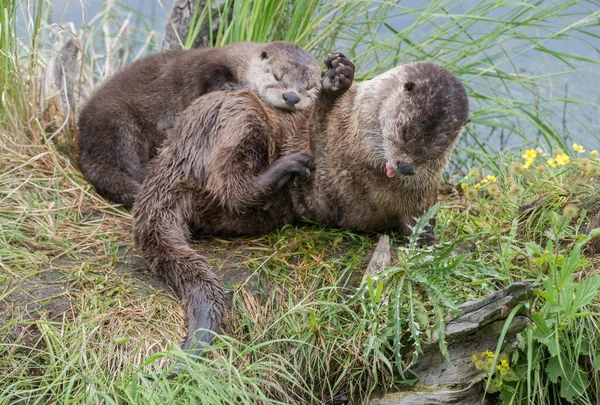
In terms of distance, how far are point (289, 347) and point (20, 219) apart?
1.40 meters

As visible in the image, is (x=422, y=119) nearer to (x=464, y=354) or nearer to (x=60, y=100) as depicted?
(x=464, y=354)

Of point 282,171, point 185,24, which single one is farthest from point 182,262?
point 185,24

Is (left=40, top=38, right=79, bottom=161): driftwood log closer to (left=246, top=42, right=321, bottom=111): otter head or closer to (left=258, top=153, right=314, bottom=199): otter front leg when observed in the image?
(left=246, top=42, right=321, bottom=111): otter head

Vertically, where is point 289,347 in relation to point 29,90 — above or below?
below

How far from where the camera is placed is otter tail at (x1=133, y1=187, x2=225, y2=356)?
2.75 m

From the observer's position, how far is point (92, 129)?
4.03 m

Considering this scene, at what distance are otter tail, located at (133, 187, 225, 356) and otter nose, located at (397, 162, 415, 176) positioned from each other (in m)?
0.80

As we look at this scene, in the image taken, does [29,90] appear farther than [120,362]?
Yes

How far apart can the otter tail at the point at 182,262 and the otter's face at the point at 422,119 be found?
0.82 metres

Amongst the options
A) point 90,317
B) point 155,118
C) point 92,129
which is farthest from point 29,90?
point 90,317

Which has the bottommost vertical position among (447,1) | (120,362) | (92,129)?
(120,362)

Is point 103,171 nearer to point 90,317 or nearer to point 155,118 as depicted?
point 155,118

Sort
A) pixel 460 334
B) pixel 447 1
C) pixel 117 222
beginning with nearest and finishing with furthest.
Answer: pixel 460 334
pixel 117 222
pixel 447 1

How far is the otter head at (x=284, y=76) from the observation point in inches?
151
